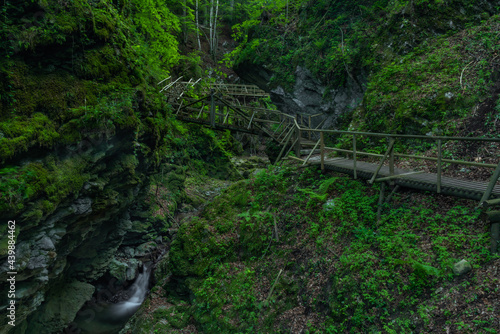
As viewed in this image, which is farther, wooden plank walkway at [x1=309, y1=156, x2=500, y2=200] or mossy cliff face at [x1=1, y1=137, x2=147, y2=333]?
mossy cliff face at [x1=1, y1=137, x2=147, y2=333]

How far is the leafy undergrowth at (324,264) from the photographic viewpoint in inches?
A: 179

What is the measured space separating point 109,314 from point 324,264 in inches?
344

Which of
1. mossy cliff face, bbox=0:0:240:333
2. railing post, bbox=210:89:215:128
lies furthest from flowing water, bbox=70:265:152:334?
railing post, bbox=210:89:215:128

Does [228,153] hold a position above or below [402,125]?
below

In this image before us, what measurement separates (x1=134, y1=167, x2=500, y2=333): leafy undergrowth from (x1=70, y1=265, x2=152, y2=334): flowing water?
2.31 meters

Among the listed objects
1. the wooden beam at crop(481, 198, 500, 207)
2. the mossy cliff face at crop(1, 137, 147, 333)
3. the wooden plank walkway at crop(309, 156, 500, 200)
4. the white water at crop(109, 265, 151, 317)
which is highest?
the wooden beam at crop(481, 198, 500, 207)

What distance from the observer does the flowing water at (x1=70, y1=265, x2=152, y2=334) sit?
9453 mm

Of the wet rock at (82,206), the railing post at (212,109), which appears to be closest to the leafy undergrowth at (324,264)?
the wet rock at (82,206)

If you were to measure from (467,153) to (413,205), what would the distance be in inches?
96.6

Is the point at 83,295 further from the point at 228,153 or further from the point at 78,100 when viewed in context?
the point at 228,153

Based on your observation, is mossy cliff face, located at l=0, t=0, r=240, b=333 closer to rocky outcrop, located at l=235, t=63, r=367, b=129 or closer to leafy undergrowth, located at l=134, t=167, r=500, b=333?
leafy undergrowth, located at l=134, t=167, r=500, b=333

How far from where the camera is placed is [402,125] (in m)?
9.09

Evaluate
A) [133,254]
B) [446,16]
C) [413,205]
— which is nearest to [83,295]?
[133,254]

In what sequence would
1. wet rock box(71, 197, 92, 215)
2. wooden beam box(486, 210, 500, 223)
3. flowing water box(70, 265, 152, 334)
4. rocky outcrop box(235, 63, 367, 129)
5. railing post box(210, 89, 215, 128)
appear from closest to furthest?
wooden beam box(486, 210, 500, 223)
wet rock box(71, 197, 92, 215)
flowing water box(70, 265, 152, 334)
railing post box(210, 89, 215, 128)
rocky outcrop box(235, 63, 367, 129)
